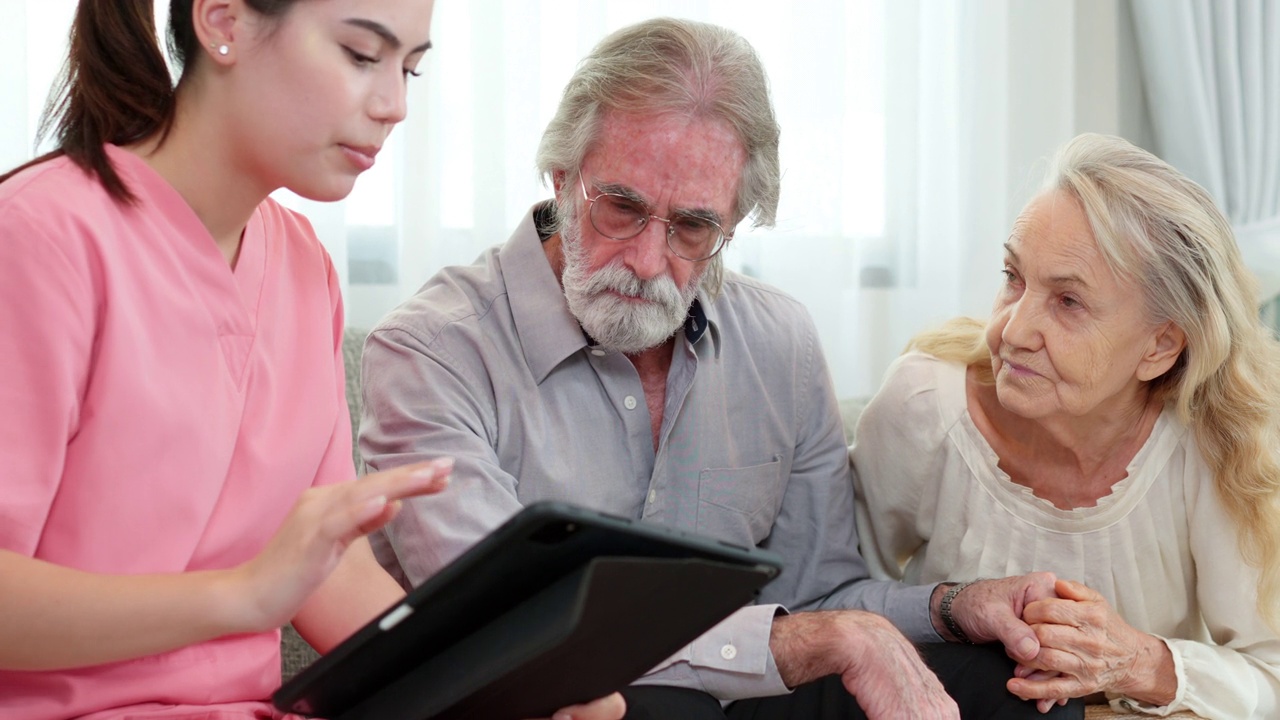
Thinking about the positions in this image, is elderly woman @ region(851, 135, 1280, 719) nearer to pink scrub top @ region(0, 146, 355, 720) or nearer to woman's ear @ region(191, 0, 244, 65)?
pink scrub top @ region(0, 146, 355, 720)

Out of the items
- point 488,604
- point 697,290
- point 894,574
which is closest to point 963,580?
point 894,574

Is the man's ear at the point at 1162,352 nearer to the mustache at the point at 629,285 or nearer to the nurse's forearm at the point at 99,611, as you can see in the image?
the mustache at the point at 629,285

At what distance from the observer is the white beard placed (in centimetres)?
158

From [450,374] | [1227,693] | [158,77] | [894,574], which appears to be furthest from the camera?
[894,574]

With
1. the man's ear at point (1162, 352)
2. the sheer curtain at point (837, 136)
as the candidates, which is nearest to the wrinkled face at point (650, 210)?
the man's ear at point (1162, 352)

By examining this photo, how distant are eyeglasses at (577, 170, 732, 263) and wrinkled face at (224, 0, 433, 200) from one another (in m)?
0.49

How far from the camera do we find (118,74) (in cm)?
111

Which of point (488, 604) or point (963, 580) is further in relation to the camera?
point (963, 580)

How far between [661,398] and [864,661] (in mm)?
472

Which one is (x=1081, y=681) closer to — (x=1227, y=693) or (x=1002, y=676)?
(x=1002, y=676)

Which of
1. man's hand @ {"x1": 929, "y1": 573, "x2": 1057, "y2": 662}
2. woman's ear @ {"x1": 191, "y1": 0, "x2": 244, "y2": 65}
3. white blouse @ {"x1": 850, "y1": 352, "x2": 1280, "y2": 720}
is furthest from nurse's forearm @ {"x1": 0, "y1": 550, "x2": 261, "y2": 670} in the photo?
white blouse @ {"x1": 850, "y1": 352, "x2": 1280, "y2": 720}

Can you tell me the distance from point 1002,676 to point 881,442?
1.26 feet

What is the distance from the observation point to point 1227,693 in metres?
1.66

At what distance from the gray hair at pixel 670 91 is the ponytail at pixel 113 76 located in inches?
24.2
